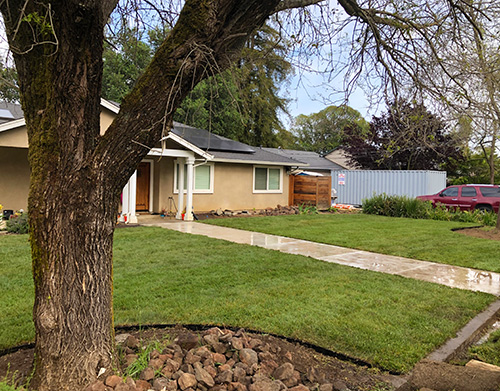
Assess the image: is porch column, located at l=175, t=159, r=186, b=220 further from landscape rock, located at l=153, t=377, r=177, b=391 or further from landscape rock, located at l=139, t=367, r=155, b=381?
landscape rock, located at l=153, t=377, r=177, b=391

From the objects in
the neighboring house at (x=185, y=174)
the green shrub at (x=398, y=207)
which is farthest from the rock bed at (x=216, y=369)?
the green shrub at (x=398, y=207)

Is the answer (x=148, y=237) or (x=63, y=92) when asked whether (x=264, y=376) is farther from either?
(x=148, y=237)

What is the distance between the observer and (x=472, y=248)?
388 inches

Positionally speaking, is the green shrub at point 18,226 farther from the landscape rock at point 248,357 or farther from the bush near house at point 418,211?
the bush near house at point 418,211

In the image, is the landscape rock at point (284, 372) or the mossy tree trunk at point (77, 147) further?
the landscape rock at point (284, 372)

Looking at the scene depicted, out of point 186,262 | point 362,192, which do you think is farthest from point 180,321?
point 362,192

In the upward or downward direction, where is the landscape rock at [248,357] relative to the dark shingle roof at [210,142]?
downward

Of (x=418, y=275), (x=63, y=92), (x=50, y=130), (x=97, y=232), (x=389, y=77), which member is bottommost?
(x=418, y=275)

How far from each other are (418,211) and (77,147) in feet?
55.4

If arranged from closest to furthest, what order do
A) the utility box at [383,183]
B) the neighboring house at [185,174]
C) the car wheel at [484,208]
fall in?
the neighboring house at [185,174], the car wheel at [484,208], the utility box at [383,183]

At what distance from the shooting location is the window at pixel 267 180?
62.7 feet

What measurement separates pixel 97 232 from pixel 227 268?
14.7ft

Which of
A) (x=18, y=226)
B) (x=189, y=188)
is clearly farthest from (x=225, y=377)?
(x=189, y=188)

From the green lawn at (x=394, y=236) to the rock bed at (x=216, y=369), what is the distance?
6.24 meters
